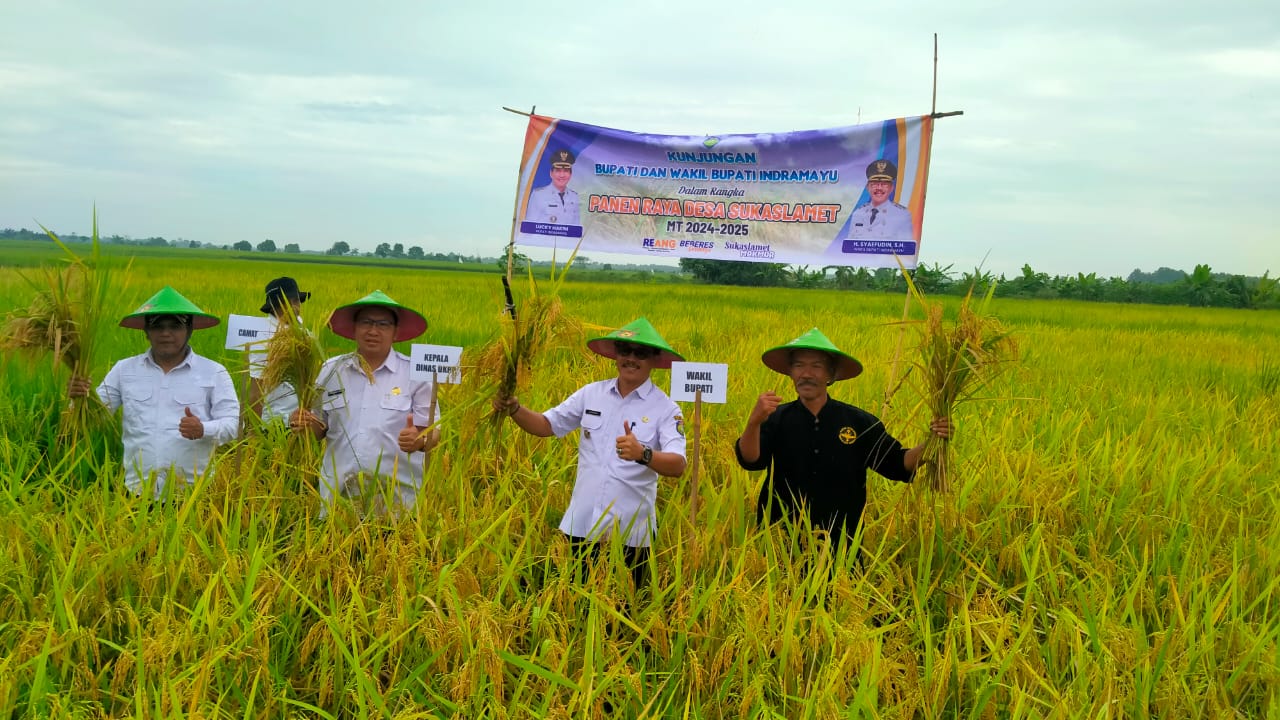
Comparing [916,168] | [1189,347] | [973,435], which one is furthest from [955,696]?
[1189,347]

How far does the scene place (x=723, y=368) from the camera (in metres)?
2.83

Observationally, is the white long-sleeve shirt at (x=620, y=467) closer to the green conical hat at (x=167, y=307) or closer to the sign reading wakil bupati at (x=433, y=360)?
the sign reading wakil bupati at (x=433, y=360)

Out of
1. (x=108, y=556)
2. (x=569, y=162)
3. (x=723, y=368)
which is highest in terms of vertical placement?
(x=569, y=162)

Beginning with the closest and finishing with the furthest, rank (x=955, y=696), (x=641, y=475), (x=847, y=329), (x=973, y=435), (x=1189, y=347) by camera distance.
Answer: (x=955, y=696) → (x=641, y=475) → (x=973, y=435) → (x=847, y=329) → (x=1189, y=347)

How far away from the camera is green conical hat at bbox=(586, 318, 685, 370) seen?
2.67 metres

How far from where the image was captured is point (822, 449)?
2754 mm

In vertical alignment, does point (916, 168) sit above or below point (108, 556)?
above

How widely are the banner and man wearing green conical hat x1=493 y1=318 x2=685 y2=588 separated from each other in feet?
6.66

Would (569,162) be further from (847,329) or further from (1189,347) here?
(1189,347)

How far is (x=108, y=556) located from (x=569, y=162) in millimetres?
3741

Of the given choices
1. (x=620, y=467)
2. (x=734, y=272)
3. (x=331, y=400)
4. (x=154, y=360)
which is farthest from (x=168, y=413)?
(x=734, y=272)

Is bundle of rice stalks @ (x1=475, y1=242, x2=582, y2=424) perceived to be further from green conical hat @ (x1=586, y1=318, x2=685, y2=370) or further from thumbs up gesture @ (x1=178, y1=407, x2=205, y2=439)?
thumbs up gesture @ (x1=178, y1=407, x2=205, y2=439)

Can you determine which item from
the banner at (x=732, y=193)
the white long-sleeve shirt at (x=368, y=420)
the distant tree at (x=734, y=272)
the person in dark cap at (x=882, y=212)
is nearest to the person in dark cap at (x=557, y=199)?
the banner at (x=732, y=193)

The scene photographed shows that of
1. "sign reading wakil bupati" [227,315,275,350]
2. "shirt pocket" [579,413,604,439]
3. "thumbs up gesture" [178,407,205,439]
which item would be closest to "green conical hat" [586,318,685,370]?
"shirt pocket" [579,413,604,439]
